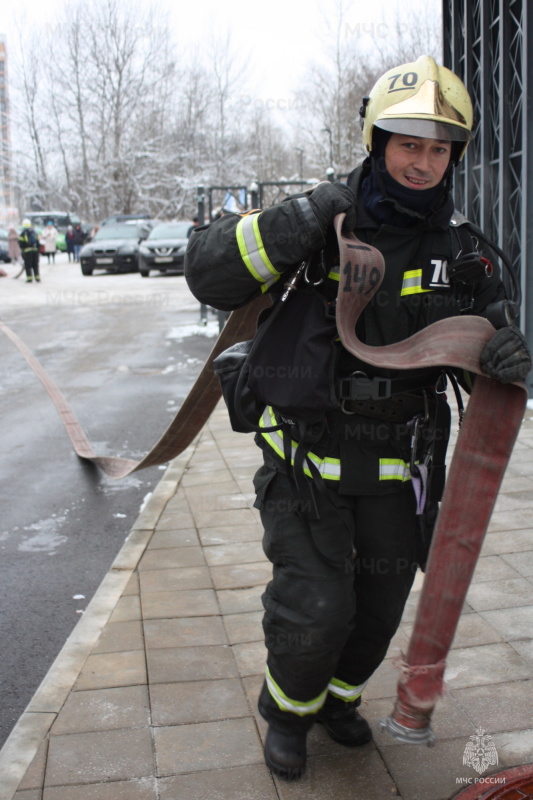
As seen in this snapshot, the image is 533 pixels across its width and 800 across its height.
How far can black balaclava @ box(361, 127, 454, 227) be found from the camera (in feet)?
8.55

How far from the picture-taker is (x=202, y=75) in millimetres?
53281

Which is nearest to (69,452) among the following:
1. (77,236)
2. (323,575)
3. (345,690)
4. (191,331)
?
(345,690)

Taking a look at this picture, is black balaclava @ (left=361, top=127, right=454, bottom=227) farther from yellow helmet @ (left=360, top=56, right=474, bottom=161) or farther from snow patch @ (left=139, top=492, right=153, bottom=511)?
snow patch @ (left=139, top=492, right=153, bottom=511)

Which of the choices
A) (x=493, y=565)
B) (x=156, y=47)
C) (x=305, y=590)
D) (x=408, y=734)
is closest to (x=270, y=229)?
(x=305, y=590)

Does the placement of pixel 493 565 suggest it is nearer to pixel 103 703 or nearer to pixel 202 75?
pixel 103 703

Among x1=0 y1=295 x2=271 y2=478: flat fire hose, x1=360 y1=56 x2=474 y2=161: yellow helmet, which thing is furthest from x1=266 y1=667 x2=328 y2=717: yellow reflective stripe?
x1=360 y1=56 x2=474 y2=161: yellow helmet

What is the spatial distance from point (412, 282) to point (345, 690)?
1.37 m

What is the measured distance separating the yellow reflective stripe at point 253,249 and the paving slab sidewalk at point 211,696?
1.59 metres

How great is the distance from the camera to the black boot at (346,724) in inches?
117

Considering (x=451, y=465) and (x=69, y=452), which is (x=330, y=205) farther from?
(x=69, y=452)

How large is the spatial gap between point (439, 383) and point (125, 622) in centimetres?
198

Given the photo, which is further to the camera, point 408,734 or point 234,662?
point 234,662

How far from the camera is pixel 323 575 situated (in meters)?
2.62

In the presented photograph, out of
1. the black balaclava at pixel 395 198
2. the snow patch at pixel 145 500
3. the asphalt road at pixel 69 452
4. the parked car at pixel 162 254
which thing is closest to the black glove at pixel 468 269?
the black balaclava at pixel 395 198
